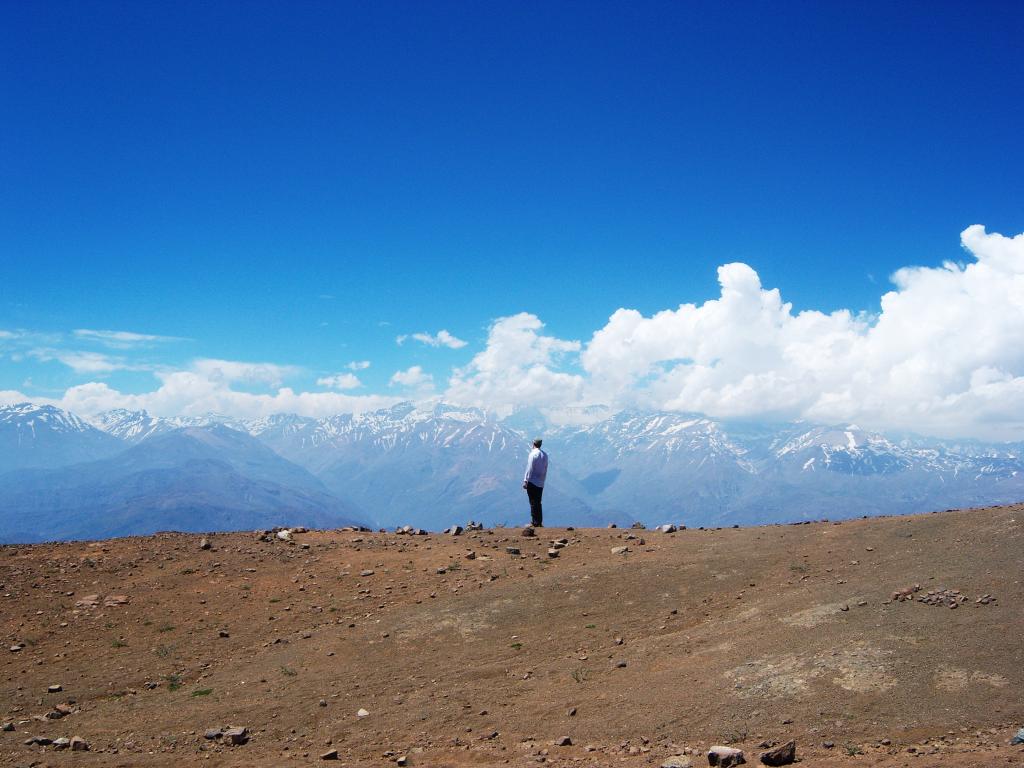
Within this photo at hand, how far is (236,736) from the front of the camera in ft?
40.3

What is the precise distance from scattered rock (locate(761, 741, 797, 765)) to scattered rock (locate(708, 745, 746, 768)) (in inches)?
13.4

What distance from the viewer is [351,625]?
17.9 meters

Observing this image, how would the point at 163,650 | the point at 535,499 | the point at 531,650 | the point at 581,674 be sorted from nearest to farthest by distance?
the point at 581,674 < the point at 531,650 < the point at 163,650 < the point at 535,499

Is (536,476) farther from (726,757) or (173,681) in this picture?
(726,757)

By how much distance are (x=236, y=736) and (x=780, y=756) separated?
9.80 meters

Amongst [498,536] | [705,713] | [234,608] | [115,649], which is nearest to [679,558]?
[498,536]

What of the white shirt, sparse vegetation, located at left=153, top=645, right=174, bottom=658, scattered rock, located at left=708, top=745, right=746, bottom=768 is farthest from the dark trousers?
scattered rock, located at left=708, top=745, right=746, bottom=768

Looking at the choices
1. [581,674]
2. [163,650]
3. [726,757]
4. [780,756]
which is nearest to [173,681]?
[163,650]

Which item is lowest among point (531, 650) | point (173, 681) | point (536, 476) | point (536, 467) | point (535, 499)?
point (173, 681)

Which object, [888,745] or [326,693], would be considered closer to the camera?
[888,745]

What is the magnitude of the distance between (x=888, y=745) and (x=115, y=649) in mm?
17972

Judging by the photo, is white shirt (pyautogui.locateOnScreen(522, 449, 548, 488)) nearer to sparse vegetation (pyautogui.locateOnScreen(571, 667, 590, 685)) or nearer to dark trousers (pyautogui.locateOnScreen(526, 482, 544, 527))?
dark trousers (pyautogui.locateOnScreen(526, 482, 544, 527))

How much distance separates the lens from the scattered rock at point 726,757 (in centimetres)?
954

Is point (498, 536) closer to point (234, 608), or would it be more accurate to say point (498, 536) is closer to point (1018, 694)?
point (234, 608)
